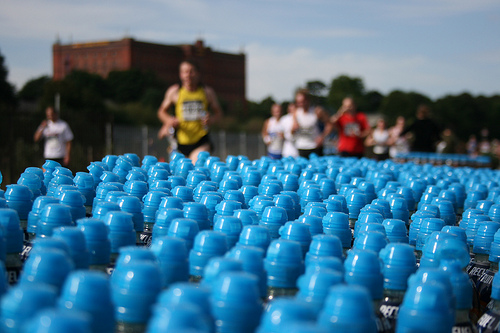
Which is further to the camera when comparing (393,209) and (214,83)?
(214,83)

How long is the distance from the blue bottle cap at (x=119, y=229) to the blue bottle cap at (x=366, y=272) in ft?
2.07

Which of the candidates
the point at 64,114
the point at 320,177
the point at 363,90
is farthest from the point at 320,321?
the point at 363,90

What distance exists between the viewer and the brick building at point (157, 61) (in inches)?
3167

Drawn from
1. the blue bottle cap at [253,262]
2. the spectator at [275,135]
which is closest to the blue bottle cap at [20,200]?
the blue bottle cap at [253,262]

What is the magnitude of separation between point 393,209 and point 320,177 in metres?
0.73

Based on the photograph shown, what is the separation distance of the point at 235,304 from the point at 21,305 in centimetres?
39

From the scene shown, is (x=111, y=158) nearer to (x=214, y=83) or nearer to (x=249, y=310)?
(x=249, y=310)

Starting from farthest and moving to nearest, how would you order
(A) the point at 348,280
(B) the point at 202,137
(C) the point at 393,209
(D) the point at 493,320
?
1. (B) the point at 202,137
2. (C) the point at 393,209
3. (D) the point at 493,320
4. (A) the point at 348,280

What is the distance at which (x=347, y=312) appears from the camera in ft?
3.76

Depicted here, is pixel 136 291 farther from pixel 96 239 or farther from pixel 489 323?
pixel 489 323

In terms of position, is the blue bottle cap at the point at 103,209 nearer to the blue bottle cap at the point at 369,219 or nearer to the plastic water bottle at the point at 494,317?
the blue bottle cap at the point at 369,219

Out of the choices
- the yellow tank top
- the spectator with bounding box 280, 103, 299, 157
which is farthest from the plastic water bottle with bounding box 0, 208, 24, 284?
the spectator with bounding box 280, 103, 299, 157

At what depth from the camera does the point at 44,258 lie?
123 cm

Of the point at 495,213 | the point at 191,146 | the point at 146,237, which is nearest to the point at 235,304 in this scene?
the point at 146,237
